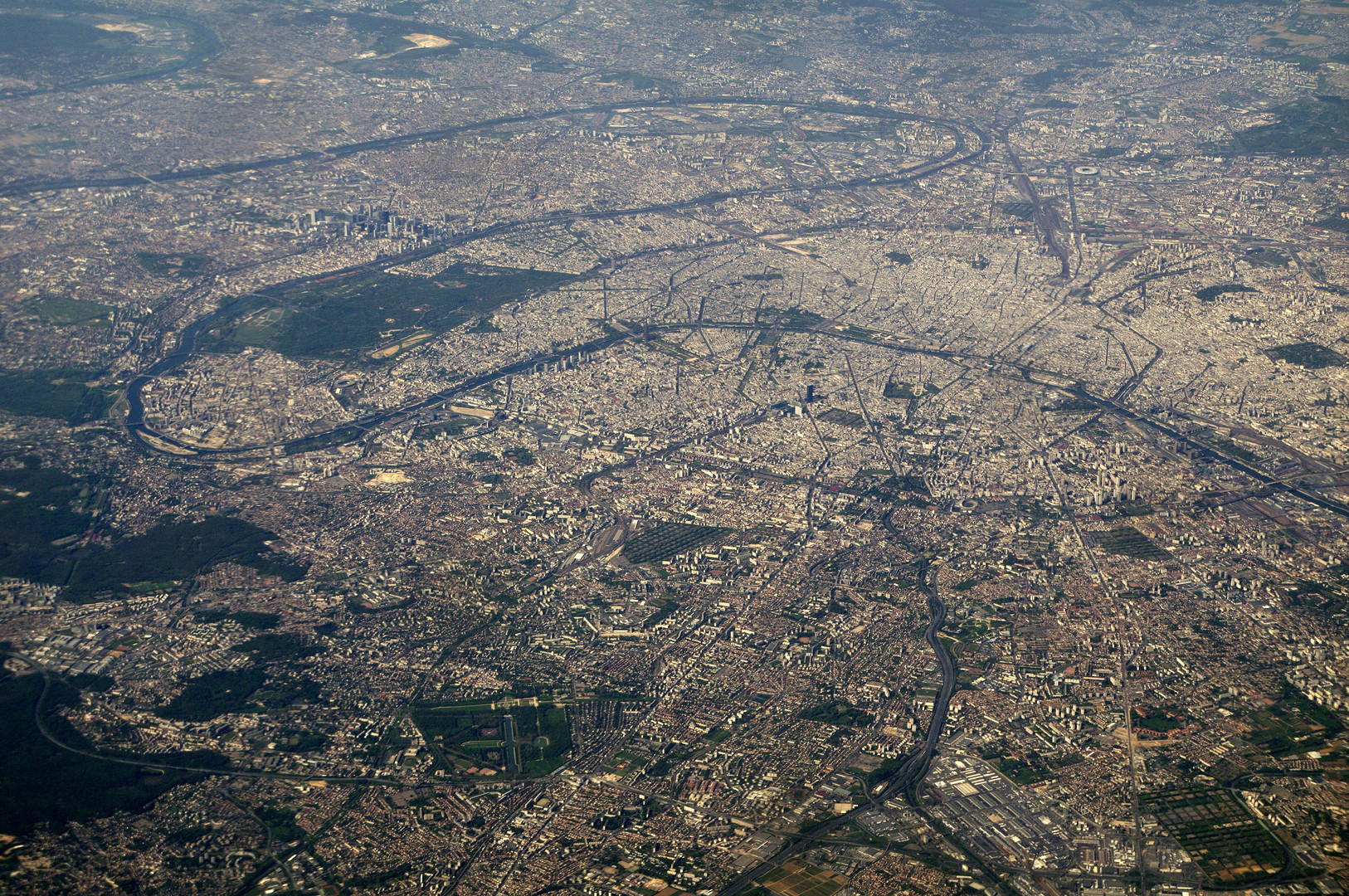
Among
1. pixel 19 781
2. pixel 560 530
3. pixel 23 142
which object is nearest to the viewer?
pixel 19 781

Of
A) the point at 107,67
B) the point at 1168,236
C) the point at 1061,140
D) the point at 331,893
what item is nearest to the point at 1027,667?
the point at 331,893

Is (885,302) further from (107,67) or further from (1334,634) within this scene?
(107,67)

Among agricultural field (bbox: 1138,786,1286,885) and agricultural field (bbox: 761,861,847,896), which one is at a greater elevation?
agricultural field (bbox: 1138,786,1286,885)

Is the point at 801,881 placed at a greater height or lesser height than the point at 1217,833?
lesser

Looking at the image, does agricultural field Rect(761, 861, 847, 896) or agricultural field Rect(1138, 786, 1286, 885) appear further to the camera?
agricultural field Rect(1138, 786, 1286, 885)

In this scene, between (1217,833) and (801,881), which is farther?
(1217,833)

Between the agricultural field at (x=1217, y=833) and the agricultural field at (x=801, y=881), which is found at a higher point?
the agricultural field at (x=1217, y=833)

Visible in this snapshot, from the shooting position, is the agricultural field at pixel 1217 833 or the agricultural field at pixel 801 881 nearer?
the agricultural field at pixel 801 881

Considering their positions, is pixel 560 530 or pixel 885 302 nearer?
pixel 560 530
